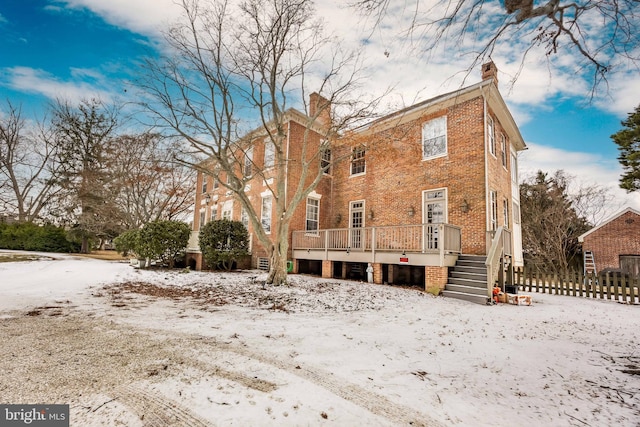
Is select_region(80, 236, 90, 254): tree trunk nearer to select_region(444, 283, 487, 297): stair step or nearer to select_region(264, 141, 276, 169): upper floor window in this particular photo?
select_region(264, 141, 276, 169): upper floor window

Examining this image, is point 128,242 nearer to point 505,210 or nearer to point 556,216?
point 505,210

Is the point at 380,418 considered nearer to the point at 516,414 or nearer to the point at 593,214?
the point at 516,414

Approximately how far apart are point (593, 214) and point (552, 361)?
26.4 meters

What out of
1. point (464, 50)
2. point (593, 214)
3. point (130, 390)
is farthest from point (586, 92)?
point (593, 214)

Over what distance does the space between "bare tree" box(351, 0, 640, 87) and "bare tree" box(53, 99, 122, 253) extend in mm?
21168

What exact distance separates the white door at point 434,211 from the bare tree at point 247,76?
4.50m

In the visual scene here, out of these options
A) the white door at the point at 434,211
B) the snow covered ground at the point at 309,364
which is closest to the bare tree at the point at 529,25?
the snow covered ground at the point at 309,364

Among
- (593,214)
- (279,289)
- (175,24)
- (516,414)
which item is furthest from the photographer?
(593,214)

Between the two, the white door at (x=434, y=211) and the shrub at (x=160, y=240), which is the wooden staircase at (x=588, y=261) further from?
the shrub at (x=160, y=240)

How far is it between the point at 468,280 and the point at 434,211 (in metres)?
3.67

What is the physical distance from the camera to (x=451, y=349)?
3621 millimetres

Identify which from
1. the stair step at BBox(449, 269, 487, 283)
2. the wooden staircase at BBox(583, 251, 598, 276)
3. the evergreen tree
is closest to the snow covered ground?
the stair step at BBox(449, 269, 487, 283)

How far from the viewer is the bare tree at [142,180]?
1631 cm

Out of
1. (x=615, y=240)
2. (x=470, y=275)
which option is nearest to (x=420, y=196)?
(x=470, y=275)
